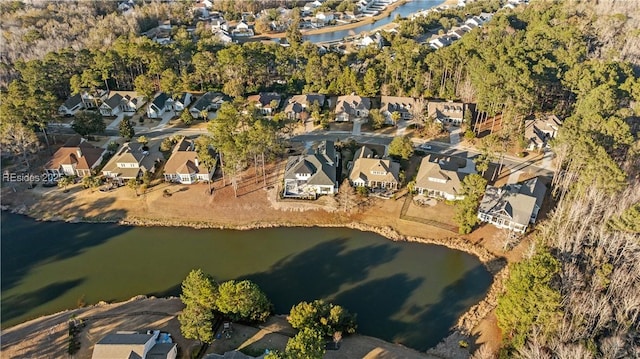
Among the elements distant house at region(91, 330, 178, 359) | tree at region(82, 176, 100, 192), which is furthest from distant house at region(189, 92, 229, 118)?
distant house at region(91, 330, 178, 359)

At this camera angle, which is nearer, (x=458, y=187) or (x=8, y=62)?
(x=458, y=187)

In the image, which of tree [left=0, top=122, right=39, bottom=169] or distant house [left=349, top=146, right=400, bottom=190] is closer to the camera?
distant house [left=349, top=146, right=400, bottom=190]

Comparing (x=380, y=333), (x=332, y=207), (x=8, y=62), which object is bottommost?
(x=380, y=333)

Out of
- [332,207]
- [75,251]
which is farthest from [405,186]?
[75,251]

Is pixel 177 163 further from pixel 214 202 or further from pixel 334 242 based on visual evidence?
pixel 334 242

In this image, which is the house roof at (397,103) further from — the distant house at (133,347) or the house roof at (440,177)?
the distant house at (133,347)

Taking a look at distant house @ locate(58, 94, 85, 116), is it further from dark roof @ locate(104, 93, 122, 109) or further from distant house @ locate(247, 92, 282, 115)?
distant house @ locate(247, 92, 282, 115)

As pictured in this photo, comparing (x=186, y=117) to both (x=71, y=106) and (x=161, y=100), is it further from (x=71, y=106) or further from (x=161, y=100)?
(x=71, y=106)

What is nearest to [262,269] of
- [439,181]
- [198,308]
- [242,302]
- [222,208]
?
[242,302]
